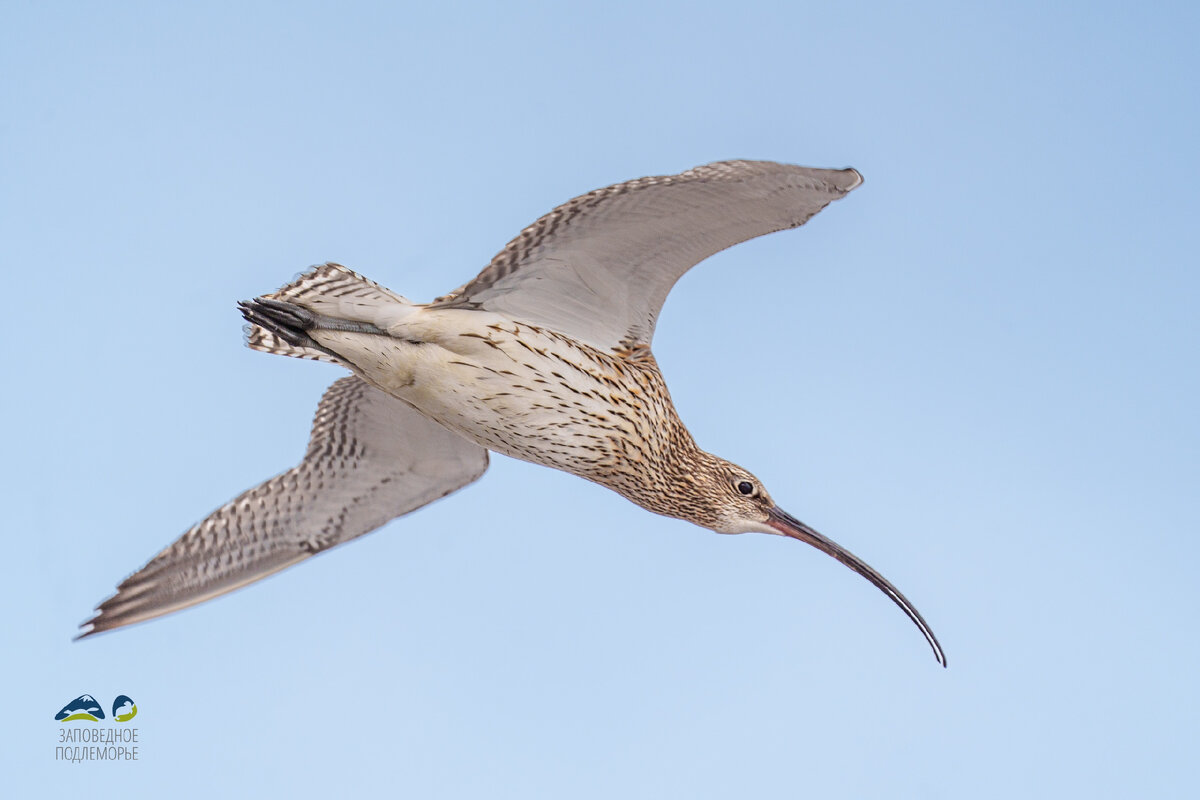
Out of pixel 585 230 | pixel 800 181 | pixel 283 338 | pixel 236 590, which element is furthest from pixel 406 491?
pixel 800 181

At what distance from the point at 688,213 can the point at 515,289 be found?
3.03ft

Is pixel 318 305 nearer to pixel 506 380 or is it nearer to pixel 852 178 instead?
pixel 506 380

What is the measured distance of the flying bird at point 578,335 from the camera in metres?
5.78

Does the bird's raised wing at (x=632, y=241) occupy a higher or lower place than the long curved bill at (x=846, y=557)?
higher

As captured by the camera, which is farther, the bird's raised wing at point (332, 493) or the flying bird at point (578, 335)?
the bird's raised wing at point (332, 493)

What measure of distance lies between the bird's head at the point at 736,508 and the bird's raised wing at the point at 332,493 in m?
1.57

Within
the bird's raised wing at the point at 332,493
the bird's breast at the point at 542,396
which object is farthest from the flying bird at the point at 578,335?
the bird's raised wing at the point at 332,493

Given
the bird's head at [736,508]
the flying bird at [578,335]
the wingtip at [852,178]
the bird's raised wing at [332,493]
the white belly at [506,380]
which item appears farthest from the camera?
the bird's raised wing at [332,493]

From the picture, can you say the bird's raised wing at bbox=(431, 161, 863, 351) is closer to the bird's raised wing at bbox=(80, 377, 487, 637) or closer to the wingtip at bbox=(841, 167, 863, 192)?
the wingtip at bbox=(841, 167, 863, 192)

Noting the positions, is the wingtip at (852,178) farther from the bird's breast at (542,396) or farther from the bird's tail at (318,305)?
the bird's tail at (318,305)

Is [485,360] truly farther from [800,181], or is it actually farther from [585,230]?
[800,181]

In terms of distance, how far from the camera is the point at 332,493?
24.0 ft

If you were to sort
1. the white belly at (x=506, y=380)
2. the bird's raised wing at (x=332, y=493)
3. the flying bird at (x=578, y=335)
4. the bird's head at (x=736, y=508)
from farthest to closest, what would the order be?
1. the bird's raised wing at (x=332, y=493)
2. the bird's head at (x=736, y=508)
3. the white belly at (x=506, y=380)
4. the flying bird at (x=578, y=335)

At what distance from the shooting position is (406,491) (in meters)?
7.46
